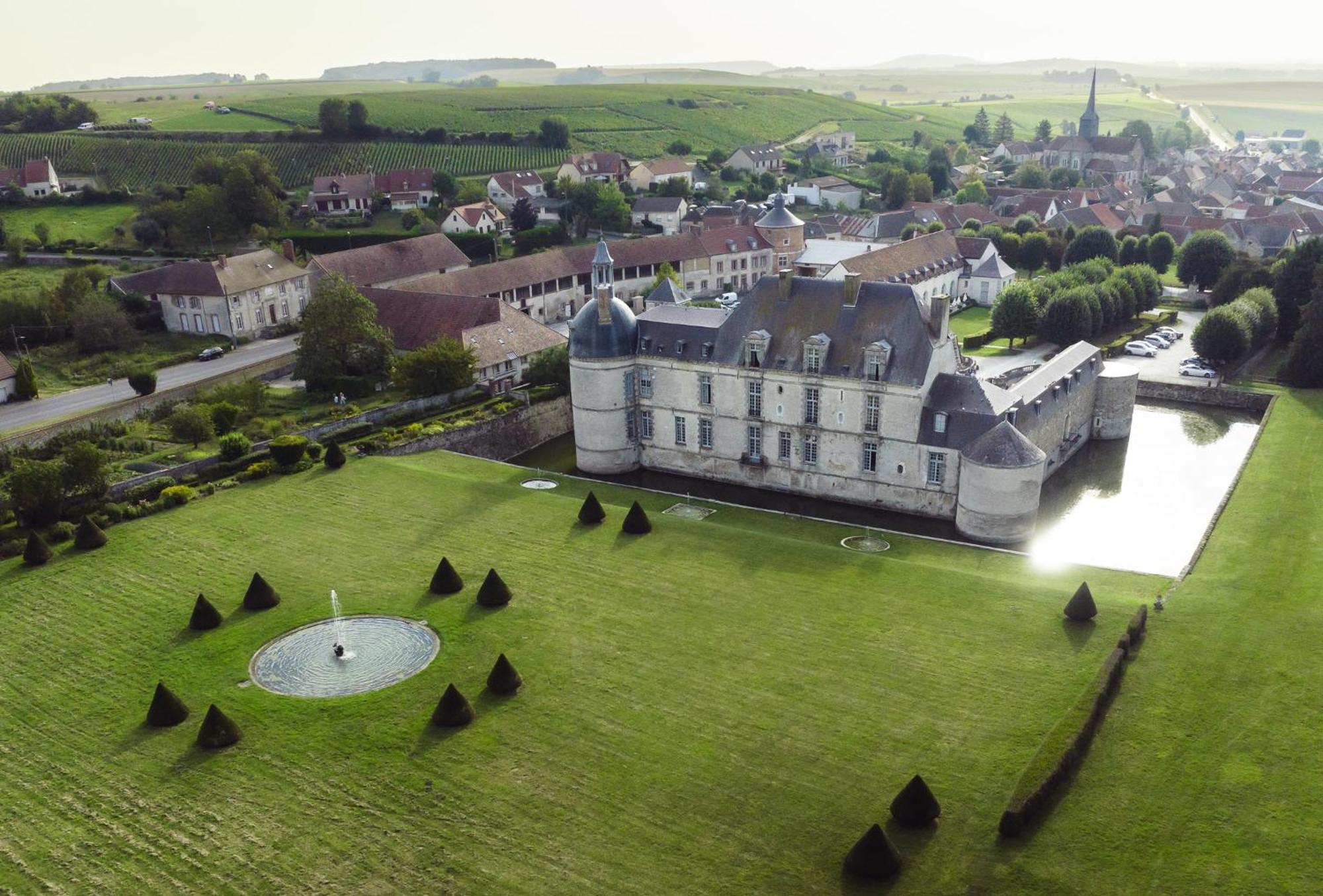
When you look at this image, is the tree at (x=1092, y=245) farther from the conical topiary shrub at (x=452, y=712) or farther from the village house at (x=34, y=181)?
the village house at (x=34, y=181)

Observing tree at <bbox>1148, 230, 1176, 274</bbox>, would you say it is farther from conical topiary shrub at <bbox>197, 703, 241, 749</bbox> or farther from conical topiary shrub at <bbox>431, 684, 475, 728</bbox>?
conical topiary shrub at <bbox>197, 703, 241, 749</bbox>

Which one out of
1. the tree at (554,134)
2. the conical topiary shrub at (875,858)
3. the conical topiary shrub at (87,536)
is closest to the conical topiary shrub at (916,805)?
the conical topiary shrub at (875,858)

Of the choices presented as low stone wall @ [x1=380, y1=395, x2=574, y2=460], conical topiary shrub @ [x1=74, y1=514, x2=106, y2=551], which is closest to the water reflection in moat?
low stone wall @ [x1=380, y1=395, x2=574, y2=460]

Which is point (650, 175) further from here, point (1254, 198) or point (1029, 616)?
point (1029, 616)

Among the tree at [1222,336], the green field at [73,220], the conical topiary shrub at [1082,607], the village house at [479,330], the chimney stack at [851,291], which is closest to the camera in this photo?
the conical topiary shrub at [1082,607]

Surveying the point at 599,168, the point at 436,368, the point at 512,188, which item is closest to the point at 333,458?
the point at 436,368

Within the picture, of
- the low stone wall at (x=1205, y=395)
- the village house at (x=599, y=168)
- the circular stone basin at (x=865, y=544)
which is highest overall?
the village house at (x=599, y=168)

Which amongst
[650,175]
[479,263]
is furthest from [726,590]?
[650,175]
